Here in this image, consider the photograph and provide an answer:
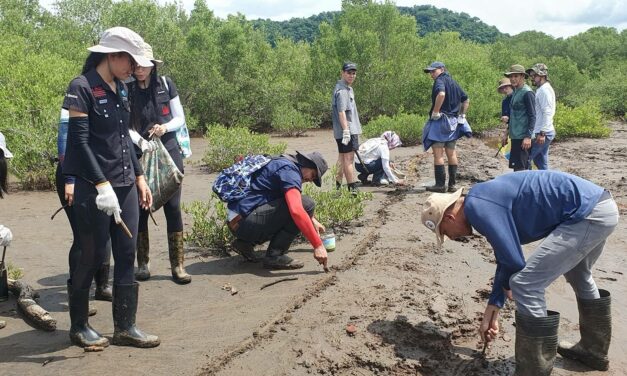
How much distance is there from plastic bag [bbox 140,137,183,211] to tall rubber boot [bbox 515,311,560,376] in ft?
9.23

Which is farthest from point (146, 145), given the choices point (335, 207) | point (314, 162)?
point (335, 207)

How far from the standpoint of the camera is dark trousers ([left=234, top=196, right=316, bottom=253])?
4914 millimetres

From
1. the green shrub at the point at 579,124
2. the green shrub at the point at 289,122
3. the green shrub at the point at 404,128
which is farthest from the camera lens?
the green shrub at the point at 289,122

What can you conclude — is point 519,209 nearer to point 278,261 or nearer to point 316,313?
point 316,313

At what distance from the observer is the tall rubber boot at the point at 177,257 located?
4.82 m

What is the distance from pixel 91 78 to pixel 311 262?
2.80 meters

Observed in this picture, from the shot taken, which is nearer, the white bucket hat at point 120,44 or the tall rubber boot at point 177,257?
the white bucket hat at point 120,44

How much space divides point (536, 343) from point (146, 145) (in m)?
3.18

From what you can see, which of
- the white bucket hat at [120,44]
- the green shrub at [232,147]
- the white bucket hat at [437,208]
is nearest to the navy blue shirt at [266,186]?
the white bucket hat at [437,208]

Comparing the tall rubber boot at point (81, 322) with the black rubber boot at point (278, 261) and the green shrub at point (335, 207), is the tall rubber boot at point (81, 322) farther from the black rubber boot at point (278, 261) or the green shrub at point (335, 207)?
the green shrub at point (335, 207)

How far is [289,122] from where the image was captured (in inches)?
677

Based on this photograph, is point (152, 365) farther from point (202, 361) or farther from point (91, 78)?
point (91, 78)

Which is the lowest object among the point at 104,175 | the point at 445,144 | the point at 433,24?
the point at 445,144

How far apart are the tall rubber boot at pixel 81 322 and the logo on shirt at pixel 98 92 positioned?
122cm
